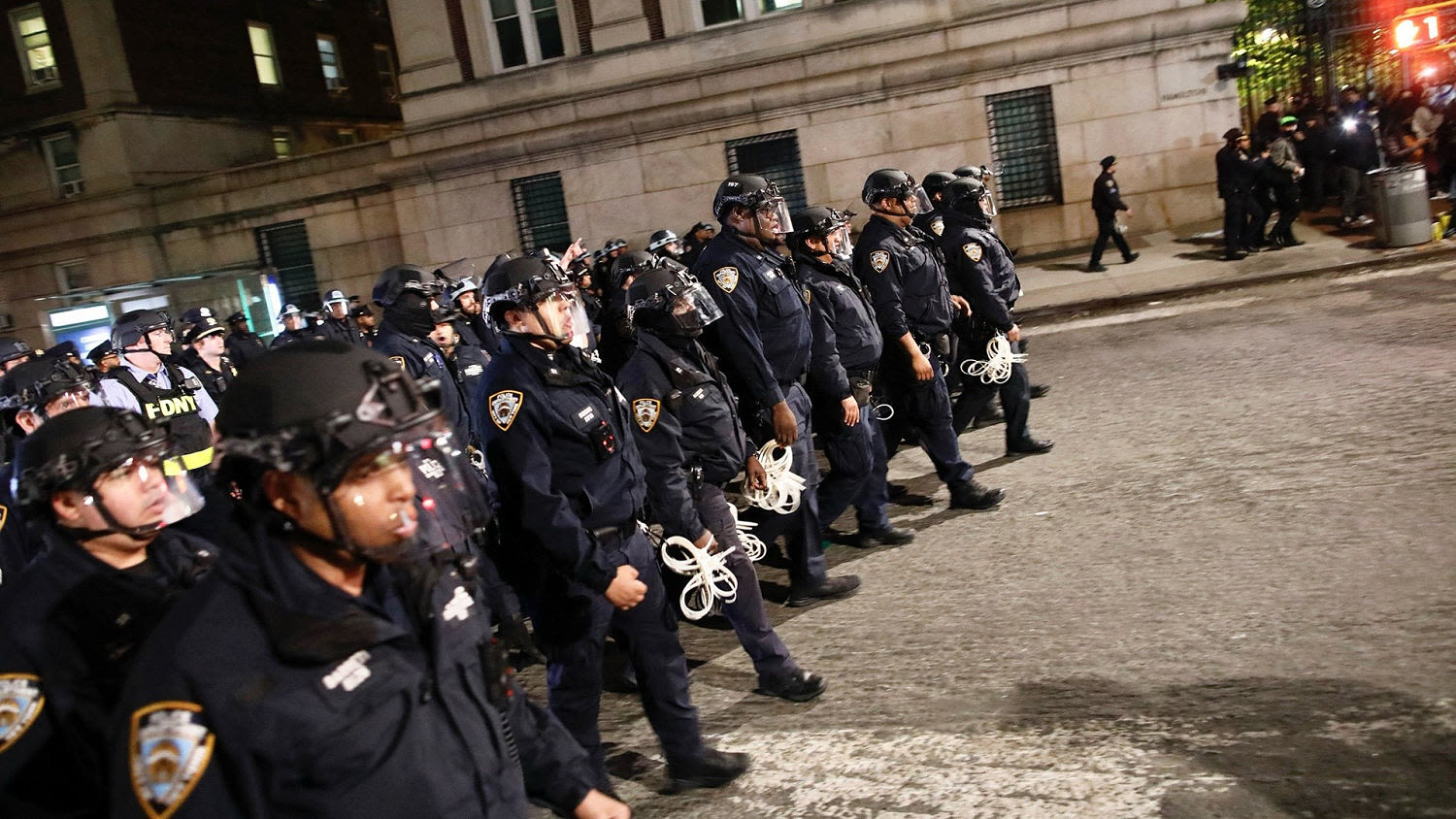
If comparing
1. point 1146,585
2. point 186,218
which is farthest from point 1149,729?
point 186,218

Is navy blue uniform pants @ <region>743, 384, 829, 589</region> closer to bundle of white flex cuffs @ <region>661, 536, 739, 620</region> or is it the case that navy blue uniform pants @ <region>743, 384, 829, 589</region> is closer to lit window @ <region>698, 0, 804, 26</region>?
bundle of white flex cuffs @ <region>661, 536, 739, 620</region>

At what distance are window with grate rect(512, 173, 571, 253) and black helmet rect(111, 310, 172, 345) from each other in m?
13.5

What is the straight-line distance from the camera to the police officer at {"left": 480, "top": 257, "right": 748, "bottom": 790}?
389 centimetres

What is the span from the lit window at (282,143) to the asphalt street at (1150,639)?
93.5ft

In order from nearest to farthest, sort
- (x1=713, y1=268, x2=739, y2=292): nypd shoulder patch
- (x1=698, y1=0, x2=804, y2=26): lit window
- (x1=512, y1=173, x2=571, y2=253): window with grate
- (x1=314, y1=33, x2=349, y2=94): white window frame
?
(x1=713, y1=268, x2=739, y2=292): nypd shoulder patch, (x1=698, y1=0, x2=804, y2=26): lit window, (x1=512, y1=173, x2=571, y2=253): window with grate, (x1=314, y1=33, x2=349, y2=94): white window frame

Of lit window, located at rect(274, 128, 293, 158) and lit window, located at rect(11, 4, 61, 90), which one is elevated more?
lit window, located at rect(11, 4, 61, 90)

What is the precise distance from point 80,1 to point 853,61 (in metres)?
20.3

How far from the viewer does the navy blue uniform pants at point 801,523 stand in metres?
6.09

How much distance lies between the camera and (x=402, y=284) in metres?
7.43

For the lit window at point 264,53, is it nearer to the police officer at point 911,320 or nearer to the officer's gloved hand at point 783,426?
the police officer at point 911,320

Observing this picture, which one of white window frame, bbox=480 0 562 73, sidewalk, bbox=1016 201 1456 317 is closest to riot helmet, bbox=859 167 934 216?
sidewalk, bbox=1016 201 1456 317

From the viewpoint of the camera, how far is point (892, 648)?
17.4 ft

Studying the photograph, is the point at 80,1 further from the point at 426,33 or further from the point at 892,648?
the point at 892,648

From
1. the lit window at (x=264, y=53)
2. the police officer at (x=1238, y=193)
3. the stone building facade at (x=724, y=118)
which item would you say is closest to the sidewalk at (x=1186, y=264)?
the police officer at (x=1238, y=193)
